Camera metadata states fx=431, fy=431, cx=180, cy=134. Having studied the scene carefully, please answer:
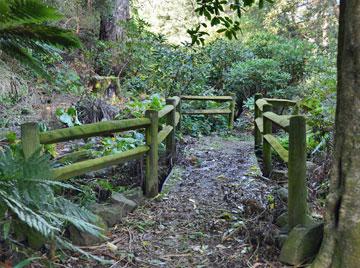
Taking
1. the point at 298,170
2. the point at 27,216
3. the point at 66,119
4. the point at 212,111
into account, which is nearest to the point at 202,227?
the point at 298,170

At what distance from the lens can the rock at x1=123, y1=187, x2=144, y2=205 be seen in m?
4.39

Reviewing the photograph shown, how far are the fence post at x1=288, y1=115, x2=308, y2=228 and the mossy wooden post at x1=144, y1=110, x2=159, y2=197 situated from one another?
181cm

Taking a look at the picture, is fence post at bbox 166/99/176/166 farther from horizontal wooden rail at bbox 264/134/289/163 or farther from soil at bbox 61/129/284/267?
horizontal wooden rail at bbox 264/134/289/163

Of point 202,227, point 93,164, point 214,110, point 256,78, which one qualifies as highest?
point 256,78

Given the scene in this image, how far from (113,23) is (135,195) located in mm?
8365

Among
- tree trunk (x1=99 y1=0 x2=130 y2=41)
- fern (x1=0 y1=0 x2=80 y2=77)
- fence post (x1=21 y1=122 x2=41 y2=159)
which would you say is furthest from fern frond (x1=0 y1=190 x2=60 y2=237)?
tree trunk (x1=99 y1=0 x2=130 y2=41)

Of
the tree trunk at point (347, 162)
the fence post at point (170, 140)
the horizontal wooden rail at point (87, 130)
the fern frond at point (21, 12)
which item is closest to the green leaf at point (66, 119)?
the fence post at point (170, 140)

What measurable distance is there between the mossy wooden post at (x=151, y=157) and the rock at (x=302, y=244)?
2017 millimetres

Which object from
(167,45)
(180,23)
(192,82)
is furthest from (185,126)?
(180,23)

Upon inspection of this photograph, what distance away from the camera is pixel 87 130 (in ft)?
11.6

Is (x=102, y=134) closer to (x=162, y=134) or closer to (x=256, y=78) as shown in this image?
(x=162, y=134)

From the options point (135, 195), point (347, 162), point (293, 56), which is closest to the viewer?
point (347, 162)

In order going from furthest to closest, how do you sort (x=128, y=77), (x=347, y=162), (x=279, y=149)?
(x=128, y=77)
(x=279, y=149)
(x=347, y=162)

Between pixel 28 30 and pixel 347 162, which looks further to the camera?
pixel 347 162
